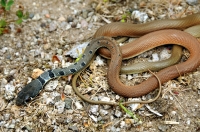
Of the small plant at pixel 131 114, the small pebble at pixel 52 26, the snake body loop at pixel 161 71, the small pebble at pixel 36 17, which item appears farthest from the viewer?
the small pebble at pixel 36 17

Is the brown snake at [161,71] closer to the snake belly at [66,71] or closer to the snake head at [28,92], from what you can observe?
the snake belly at [66,71]

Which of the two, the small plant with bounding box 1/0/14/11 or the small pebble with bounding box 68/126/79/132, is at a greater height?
the small plant with bounding box 1/0/14/11

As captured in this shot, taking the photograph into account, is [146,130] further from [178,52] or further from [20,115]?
[20,115]

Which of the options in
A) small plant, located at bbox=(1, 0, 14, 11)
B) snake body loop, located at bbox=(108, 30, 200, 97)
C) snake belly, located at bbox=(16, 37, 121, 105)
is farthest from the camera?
small plant, located at bbox=(1, 0, 14, 11)

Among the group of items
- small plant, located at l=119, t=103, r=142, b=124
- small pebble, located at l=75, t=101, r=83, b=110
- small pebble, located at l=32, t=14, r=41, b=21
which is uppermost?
small pebble, located at l=32, t=14, r=41, b=21

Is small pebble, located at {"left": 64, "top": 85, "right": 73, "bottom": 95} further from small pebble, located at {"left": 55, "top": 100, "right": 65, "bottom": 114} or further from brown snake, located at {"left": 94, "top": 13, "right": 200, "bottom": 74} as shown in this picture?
brown snake, located at {"left": 94, "top": 13, "right": 200, "bottom": 74}

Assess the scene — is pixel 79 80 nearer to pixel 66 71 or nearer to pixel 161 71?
pixel 66 71

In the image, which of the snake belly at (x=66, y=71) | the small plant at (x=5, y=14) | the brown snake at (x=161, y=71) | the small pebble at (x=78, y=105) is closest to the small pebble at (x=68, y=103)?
the small pebble at (x=78, y=105)

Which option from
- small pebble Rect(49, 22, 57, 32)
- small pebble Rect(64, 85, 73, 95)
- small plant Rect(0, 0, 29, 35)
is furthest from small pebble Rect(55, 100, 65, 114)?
small plant Rect(0, 0, 29, 35)
